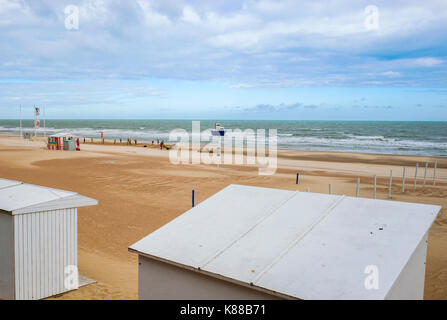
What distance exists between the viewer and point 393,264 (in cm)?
341

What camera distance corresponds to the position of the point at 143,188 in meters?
17.4

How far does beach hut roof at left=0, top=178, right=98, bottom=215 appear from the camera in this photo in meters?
5.77

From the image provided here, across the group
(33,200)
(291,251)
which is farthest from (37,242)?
(291,251)

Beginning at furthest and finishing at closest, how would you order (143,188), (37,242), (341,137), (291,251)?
(341,137) < (143,188) < (37,242) < (291,251)

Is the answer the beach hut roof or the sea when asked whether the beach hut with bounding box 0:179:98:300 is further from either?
the sea

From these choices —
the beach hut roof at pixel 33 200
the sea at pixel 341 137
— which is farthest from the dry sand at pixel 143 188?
the sea at pixel 341 137

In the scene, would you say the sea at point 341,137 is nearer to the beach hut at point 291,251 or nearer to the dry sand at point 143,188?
the dry sand at point 143,188

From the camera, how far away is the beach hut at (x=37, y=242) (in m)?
5.78

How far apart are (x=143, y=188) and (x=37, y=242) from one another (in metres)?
11.4

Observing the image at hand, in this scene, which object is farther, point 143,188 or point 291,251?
point 143,188

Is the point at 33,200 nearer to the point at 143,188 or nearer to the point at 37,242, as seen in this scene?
the point at 37,242

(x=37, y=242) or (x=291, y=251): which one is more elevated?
(x=291, y=251)
